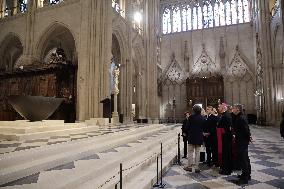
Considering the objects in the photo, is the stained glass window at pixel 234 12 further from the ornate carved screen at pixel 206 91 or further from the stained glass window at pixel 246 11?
the ornate carved screen at pixel 206 91

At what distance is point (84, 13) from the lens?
583 inches

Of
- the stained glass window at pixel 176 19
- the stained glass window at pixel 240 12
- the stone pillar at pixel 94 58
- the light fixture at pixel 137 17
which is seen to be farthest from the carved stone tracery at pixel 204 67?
the stone pillar at pixel 94 58

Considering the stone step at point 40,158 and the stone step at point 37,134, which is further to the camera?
the stone step at point 37,134

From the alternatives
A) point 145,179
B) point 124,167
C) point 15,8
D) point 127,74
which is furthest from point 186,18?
point 145,179

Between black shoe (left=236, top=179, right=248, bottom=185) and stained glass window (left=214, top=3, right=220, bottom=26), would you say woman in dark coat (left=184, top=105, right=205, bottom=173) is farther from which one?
stained glass window (left=214, top=3, right=220, bottom=26)

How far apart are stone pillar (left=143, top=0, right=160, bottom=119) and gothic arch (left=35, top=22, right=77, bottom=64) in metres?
7.07

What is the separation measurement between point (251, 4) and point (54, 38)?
21.1m

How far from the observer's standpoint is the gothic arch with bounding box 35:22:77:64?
55.8 ft

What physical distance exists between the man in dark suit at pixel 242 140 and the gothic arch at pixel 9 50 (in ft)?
59.3

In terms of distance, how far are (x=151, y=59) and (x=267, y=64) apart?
999 centimetres

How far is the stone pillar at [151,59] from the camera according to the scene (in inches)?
872

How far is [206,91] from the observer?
26.3m

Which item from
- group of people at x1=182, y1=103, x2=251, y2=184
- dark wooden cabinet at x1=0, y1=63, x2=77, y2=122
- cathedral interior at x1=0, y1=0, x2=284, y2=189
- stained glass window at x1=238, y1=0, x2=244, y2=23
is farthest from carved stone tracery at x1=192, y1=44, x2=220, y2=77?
group of people at x1=182, y1=103, x2=251, y2=184

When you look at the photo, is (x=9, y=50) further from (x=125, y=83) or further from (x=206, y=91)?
(x=206, y=91)
